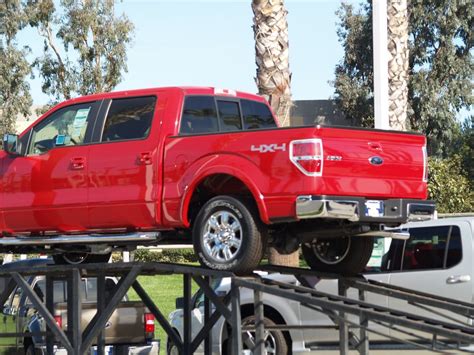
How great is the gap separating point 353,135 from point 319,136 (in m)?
0.45

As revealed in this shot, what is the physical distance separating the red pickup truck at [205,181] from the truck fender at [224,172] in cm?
1

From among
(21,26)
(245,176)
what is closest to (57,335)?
(245,176)

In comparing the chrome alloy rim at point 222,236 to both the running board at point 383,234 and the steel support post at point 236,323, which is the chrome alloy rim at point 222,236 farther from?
the running board at point 383,234

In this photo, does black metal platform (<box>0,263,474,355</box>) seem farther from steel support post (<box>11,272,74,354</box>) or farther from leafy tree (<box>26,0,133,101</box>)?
leafy tree (<box>26,0,133,101</box>)

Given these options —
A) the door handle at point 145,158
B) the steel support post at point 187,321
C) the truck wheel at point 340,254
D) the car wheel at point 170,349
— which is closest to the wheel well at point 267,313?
the car wheel at point 170,349

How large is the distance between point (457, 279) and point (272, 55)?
16.8 feet

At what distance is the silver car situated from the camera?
11797mm

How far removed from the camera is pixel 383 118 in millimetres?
15547

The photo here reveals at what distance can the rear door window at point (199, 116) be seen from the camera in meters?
9.62

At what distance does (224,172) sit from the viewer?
8.72 meters

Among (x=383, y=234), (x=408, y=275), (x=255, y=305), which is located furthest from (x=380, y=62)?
(x=255, y=305)

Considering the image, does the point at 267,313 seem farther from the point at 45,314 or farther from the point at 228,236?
the point at 228,236

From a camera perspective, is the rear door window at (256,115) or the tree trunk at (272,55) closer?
the rear door window at (256,115)

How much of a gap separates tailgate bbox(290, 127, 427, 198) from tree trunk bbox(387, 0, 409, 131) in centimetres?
1181
